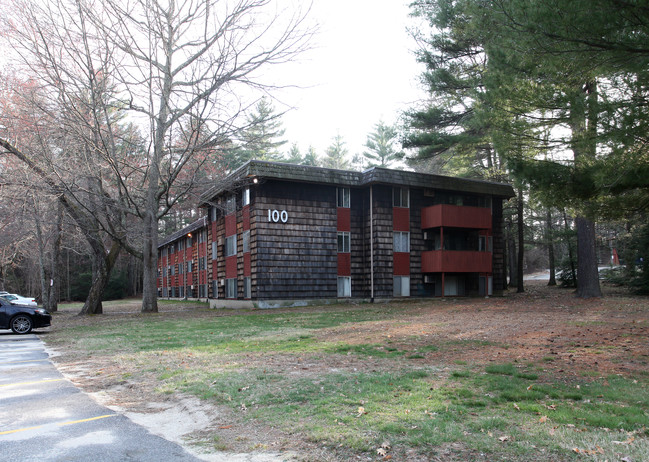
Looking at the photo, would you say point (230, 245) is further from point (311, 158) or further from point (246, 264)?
point (311, 158)

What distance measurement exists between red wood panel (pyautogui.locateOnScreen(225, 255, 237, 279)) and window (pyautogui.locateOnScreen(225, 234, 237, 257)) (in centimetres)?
29

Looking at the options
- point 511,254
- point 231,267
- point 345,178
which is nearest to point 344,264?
point 345,178

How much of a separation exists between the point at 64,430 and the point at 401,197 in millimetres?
24096

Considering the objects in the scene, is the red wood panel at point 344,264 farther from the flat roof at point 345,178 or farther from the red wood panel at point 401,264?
the flat roof at point 345,178

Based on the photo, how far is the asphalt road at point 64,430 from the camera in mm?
4531

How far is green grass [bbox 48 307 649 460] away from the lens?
4.51m

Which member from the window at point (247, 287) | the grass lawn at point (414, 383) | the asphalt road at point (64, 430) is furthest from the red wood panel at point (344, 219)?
the asphalt road at point (64, 430)

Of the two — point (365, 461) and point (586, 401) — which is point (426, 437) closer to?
point (365, 461)

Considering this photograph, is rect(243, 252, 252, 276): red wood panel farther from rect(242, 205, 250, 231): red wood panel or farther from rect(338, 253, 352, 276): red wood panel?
rect(338, 253, 352, 276): red wood panel

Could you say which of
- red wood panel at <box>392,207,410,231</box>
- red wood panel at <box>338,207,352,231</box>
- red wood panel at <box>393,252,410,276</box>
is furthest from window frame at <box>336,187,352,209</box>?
red wood panel at <box>393,252,410,276</box>

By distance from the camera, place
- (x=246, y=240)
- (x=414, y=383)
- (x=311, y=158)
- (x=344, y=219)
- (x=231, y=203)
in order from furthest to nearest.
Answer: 1. (x=311, y=158)
2. (x=231, y=203)
3. (x=344, y=219)
4. (x=246, y=240)
5. (x=414, y=383)

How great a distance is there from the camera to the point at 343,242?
27094 mm

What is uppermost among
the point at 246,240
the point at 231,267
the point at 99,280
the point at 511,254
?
the point at 246,240

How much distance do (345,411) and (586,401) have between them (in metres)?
2.83
